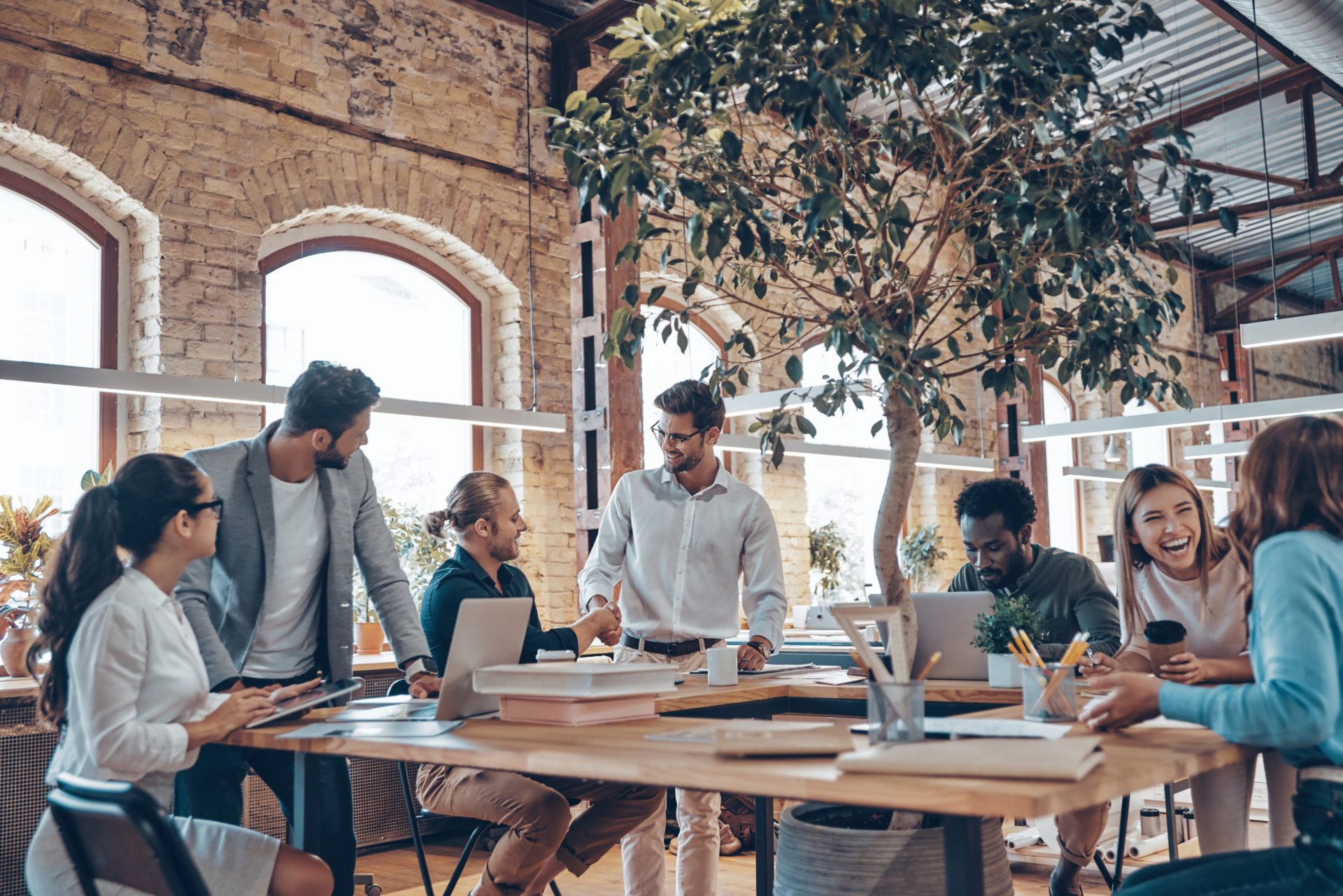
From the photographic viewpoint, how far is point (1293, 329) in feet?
19.9

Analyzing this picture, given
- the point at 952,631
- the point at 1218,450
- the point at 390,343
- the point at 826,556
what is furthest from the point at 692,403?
the point at 1218,450

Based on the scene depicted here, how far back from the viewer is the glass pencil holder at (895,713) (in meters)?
1.85

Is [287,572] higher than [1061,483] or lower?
lower

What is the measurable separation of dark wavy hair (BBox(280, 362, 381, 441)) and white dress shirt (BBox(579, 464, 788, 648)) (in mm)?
1134

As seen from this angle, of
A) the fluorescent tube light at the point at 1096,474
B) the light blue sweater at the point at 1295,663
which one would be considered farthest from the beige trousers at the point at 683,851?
the fluorescent tube light at the point at 1096,474

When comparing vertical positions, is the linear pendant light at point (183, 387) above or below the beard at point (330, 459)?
above

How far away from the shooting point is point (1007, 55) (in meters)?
2.49

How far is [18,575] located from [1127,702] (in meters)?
4.38

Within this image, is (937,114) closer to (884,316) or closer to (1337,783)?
(884,316)

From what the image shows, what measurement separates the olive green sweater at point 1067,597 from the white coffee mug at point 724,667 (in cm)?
85

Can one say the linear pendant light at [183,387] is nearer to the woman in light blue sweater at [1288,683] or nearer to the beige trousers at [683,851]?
the beige trousers at [683,851]

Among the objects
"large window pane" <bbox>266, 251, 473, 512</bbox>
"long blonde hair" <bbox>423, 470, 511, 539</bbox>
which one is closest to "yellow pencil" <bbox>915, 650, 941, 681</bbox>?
"long blonde hair" <bbox>423, 470, 511, 539</bbox>

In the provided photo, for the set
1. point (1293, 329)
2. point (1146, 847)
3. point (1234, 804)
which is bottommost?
point (1146, 847)

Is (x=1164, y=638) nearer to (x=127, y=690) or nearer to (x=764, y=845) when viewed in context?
(x=764, y=845)
